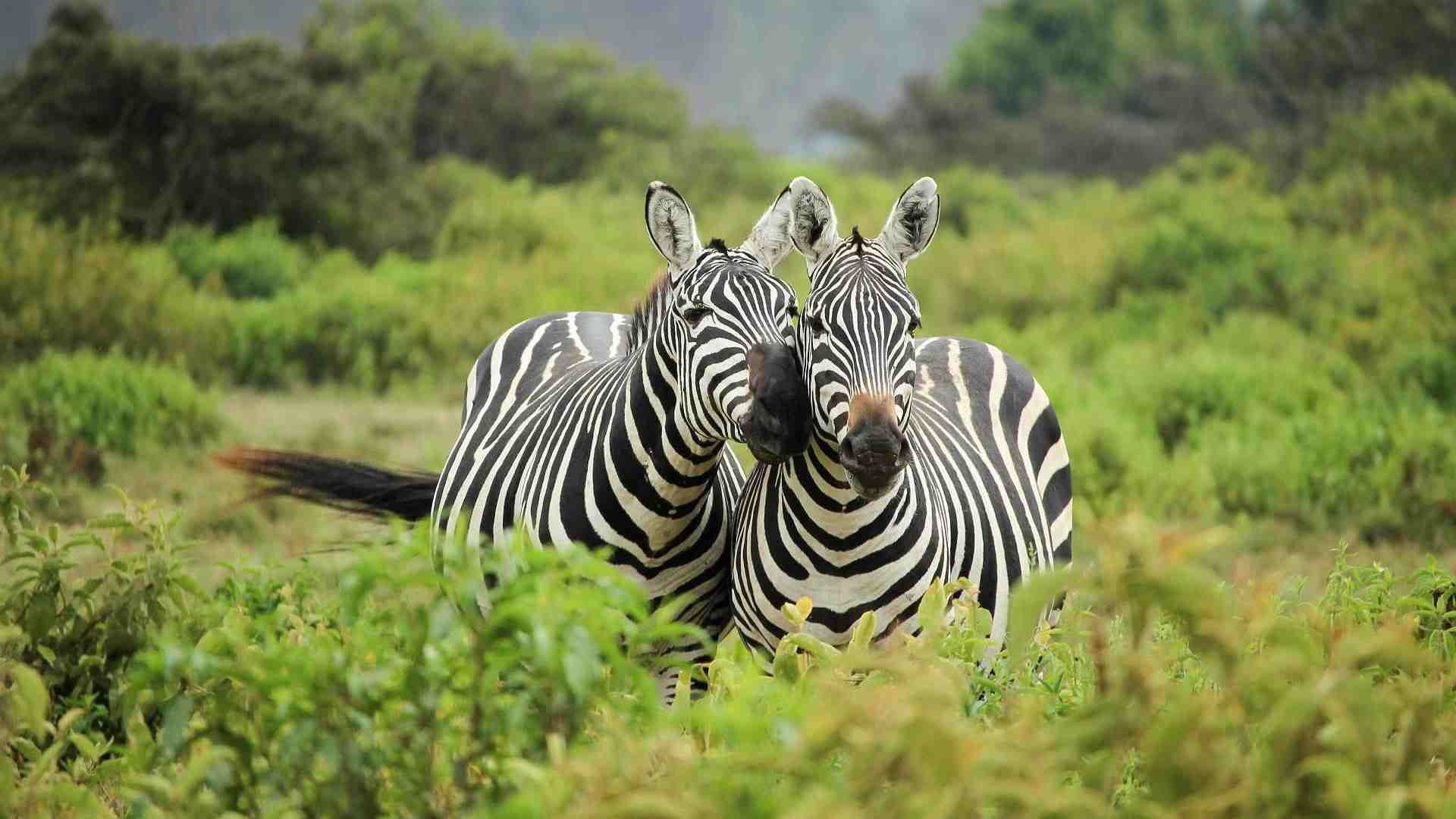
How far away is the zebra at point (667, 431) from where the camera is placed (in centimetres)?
338

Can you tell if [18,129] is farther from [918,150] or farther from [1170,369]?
[918,150]

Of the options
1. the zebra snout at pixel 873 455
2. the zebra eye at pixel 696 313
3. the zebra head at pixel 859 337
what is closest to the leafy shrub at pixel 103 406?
the zebra eye at pixel 696 313

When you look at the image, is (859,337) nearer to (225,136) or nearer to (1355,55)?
(225,136)

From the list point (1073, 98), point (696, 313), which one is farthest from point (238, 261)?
point (1073, 98)

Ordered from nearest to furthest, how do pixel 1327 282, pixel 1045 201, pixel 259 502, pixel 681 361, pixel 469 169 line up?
1. pixel 681 361
2. pixel 259 502
3. pixel 1327 282
4. pixel 469 169
5. pixel 1045 201

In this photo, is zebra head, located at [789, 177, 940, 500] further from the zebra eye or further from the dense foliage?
the dense foliage

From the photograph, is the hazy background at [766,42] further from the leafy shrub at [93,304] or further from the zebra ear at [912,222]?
the zebra ear at [912,222]

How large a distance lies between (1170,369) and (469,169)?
1038cm

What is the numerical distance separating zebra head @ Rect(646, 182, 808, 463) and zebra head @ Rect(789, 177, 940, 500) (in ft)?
0.26

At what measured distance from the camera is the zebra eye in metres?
3.47

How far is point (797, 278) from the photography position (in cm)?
1363

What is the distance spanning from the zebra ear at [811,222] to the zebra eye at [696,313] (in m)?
0.35

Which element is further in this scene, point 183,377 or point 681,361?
point 183,377

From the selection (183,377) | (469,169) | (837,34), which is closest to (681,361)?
(183,377)
